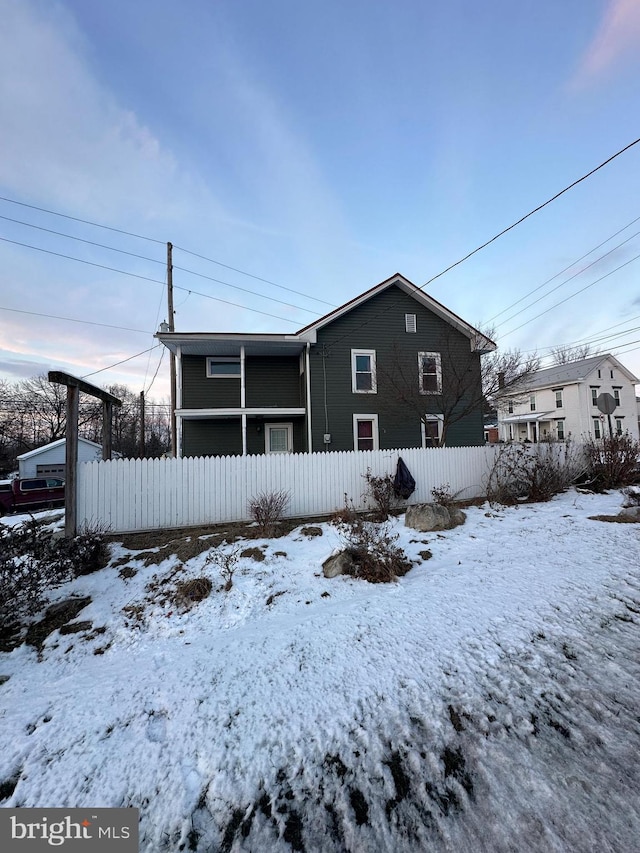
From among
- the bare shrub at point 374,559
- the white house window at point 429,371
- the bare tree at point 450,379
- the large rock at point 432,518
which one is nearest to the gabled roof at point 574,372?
the bare tree at point 450,379

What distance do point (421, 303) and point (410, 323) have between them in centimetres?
107

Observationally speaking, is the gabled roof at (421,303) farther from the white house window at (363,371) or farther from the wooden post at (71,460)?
the wooden post at (71,460)

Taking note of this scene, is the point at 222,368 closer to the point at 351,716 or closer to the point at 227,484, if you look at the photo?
the point at 227,484

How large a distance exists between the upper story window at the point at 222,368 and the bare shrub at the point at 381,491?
296 inches

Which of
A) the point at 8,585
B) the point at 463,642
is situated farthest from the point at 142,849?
the point at 8,585

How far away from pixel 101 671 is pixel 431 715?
2846mm

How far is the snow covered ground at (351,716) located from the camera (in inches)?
65.7

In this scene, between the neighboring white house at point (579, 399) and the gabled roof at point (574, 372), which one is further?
the gabled roof at point (574, 372)

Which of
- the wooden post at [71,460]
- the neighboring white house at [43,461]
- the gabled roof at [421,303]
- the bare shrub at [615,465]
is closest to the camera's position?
the wooden post at [71,460]

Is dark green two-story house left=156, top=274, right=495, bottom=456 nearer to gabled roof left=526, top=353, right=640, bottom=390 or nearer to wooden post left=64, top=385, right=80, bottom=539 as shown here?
wooden post left=64, top=385, right=80, bottom=539

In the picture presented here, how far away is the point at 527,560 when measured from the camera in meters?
4.97

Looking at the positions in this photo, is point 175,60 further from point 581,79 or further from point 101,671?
point 101,671

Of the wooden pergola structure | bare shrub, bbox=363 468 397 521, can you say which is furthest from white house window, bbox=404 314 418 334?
the wooden pergola structure

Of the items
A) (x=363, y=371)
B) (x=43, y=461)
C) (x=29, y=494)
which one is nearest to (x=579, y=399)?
(x=363, y=371)
